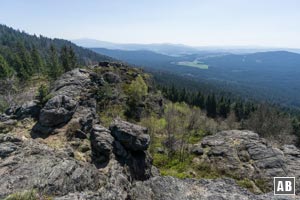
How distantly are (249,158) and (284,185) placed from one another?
8.87 m

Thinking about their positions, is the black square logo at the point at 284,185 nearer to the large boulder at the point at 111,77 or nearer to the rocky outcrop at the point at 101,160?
the rocky outcrop at the point at 101,160

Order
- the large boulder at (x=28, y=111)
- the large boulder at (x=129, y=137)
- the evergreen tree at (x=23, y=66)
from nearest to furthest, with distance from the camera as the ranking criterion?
1. the large boulder at (x=129, y=137)
2. the large boulder at (x=28, y=111)
3. the evergreen tree at (x=23, y=66)

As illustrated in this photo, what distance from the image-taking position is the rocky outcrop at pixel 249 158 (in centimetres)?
4131

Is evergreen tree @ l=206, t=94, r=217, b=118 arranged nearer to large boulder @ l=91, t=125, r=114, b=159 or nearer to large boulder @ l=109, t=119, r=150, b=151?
large boulder @ l=109, t=119, r=150, b=151

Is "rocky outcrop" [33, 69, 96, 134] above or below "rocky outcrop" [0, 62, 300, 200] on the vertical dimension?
above

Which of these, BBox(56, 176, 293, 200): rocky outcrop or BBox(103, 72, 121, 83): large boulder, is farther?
BBox(103, 72, 121, 83): large boulder

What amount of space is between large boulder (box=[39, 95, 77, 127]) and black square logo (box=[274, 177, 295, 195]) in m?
31.7

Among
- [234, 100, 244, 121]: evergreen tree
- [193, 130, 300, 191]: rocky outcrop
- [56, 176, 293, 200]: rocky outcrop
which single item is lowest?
[234, 100, 244, 121]: evergreen tree

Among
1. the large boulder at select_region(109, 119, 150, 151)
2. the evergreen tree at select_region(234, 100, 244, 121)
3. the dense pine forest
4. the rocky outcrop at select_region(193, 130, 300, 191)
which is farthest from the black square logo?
the evergreen tree at select_region(234, 100, 244, 121)

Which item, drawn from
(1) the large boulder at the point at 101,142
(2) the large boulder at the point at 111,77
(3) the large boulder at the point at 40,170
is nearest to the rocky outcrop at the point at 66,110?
(1) the large boulder at the point at 101,142

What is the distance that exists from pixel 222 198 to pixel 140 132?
1394 centimetres

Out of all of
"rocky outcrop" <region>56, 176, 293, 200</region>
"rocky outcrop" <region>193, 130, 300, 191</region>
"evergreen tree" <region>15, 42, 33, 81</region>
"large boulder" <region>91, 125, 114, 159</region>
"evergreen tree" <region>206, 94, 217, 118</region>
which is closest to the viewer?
"rocky outcrop" <region>56, 176, 293, 200</region>

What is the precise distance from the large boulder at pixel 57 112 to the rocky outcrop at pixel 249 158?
26.2 m

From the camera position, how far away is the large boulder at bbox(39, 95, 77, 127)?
34.2 metres
